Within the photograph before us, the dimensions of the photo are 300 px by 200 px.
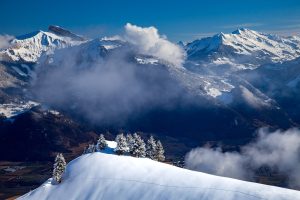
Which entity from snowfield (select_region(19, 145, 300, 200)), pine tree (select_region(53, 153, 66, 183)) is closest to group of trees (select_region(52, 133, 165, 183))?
pine tree (select_region(53, 153, 66, 183))

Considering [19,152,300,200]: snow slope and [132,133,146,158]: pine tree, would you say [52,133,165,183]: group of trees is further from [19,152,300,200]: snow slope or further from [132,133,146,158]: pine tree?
[19,152,300,200]: snow slope

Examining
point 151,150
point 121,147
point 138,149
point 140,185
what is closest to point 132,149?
point 138,149

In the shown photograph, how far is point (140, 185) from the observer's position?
457 ft

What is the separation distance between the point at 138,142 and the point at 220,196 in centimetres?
6608

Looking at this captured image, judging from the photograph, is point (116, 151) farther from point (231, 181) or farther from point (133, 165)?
point (231, 181)

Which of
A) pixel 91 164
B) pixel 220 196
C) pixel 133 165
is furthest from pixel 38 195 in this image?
pixel 220 196

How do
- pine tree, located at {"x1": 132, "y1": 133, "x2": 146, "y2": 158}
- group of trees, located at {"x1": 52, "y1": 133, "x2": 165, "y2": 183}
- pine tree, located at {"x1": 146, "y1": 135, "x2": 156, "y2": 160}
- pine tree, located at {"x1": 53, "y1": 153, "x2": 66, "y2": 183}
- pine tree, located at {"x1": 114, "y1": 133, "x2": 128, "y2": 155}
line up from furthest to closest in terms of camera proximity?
pine tree, located at {"x1": 146, "y1": 135, "x2": 156, "y2": 160}
pine tree, located at {"x1": 132, "y1": 133, "x2": 146, "y2": 158}
pine tree, located at {"x1": 114, "y1": 133, "x2": 128, "y2": 155}
group of trees, located at {"x1": 52, "y1": 133, "x2": 165, "y2": 183}
pine tree, located at {"x1": 53, "y1": 153, "x2": 66, "y2": 183}

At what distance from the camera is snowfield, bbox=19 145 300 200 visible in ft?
408

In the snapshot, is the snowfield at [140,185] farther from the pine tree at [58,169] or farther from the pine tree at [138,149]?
the pine tree at [138,149]

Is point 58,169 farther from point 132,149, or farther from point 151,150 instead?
point 151,150

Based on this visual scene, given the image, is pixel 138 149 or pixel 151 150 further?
pixel 151 150

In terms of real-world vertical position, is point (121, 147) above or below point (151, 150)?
above

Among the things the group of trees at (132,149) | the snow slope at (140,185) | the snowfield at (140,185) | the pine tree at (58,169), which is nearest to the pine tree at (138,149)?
the group of trees at (132,149)

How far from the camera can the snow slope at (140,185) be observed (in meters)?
124
